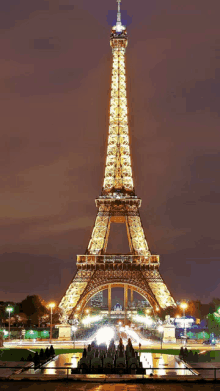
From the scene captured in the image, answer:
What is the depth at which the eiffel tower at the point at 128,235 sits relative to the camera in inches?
2938

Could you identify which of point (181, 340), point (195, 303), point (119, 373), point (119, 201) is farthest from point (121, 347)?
point (195, 303)

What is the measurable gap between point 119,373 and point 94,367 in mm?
1513

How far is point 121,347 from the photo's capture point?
29.1m

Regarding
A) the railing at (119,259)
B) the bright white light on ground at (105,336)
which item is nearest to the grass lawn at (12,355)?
the bright white light on ground at (105,336)

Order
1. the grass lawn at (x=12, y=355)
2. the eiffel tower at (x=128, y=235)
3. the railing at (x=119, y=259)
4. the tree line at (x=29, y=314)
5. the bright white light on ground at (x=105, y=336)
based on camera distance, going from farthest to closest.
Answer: the tree line at (x=29, y=314)
the railing at (x=119, y=259)
the eiffel tower at (x=128, y=235)
the bright white light on ground at (x=105, y=336)
the grass lawn at (x=12, y=355)

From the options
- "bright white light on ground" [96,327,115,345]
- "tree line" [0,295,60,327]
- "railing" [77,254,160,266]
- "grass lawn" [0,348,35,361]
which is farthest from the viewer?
"tree line" [0,295,60,327]

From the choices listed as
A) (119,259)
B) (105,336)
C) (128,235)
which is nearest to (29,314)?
(128,235)

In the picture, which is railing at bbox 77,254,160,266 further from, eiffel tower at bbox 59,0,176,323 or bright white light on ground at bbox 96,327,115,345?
bright white light on ground at bbox 96,327,115,345

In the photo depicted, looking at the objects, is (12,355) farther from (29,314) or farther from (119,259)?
(29,314)

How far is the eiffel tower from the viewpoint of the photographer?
74625mm

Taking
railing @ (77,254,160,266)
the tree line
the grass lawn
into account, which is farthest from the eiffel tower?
the grass lawn

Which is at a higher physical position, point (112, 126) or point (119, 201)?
point (112, 126)

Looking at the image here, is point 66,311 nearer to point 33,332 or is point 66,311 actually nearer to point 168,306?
point 33,332

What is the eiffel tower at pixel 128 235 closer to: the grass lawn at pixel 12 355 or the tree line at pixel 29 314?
the tree line at pixel 29 314
